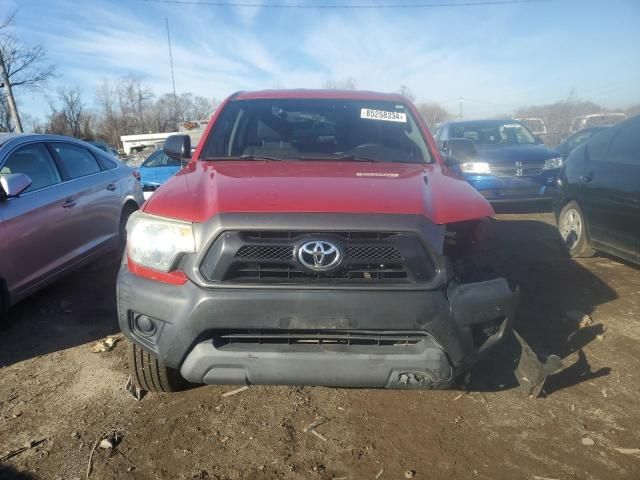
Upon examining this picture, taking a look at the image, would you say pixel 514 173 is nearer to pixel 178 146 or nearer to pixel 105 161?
pixel 178 146

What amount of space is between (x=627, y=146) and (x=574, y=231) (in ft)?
4.00

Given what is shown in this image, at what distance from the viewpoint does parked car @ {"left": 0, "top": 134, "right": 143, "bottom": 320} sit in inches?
137

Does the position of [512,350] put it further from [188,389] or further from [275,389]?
[188,389]

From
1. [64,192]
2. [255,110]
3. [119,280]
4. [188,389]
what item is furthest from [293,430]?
[64,192]

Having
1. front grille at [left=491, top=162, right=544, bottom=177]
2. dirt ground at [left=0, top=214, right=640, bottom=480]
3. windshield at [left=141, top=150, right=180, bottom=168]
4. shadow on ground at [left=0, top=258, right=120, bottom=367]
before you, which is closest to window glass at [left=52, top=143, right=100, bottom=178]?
shadow on ground at [left=0, top=258, right=120, bottom=367]

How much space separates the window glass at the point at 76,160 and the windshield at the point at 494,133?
6.96 m

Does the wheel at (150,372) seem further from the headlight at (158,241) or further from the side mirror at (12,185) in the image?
the side mirror at (12,185)

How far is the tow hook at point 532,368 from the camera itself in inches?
92.5

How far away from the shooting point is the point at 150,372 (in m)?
2.46

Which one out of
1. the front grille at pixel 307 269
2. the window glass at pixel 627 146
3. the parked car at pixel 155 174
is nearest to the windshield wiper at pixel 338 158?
the front grille at pixel 307 269

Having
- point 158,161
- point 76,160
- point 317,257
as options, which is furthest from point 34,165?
point 158,161

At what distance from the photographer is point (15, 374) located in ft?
10.0

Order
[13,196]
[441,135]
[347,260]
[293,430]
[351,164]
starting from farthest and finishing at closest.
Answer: [441,135], [13,196], [351,164], [293,430], [347,260]

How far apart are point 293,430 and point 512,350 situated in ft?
5.27
